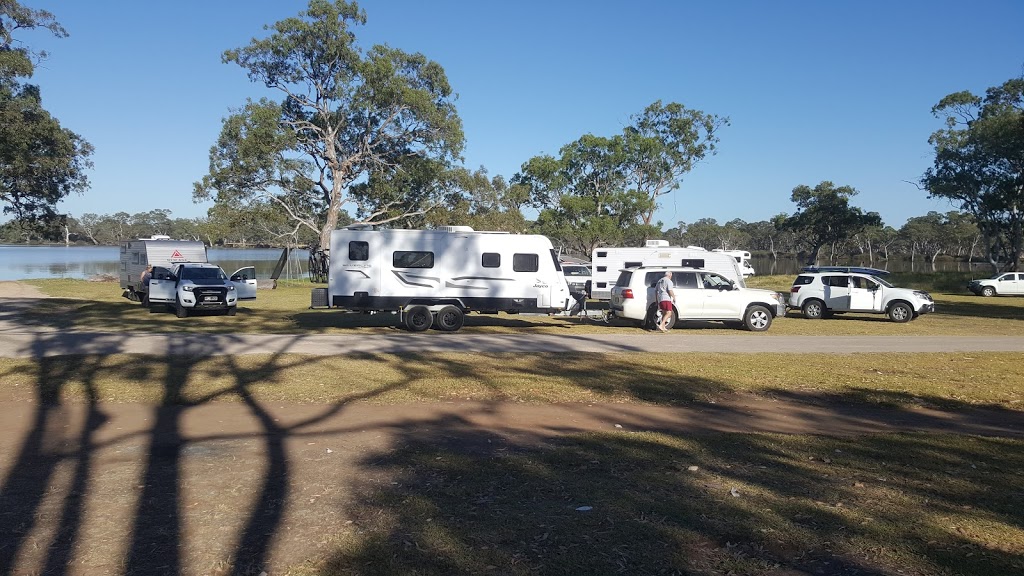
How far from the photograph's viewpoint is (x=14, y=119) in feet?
68.2

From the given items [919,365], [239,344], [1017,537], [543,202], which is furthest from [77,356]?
[543,202]

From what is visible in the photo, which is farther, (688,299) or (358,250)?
(688,299)

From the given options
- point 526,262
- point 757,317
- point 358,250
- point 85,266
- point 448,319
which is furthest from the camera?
point 85,266

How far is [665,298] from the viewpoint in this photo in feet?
60.0

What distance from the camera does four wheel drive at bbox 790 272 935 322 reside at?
22.1 meters

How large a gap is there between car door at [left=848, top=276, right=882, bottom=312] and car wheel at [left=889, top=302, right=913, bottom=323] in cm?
48

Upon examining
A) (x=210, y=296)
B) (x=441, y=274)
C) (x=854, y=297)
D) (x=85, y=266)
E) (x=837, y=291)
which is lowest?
(x=210, y=296)

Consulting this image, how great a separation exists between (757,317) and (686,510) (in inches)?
595

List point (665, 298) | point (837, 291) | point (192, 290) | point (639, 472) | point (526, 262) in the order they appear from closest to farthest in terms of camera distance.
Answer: point (639, 472)
point (526, 262)
point (665, 298)
point (192, 290)
point (837, 291)

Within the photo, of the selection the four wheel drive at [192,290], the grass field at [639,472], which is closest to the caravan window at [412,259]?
the grass field at [639,472]

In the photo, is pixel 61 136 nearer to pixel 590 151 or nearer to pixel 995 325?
pixel 995 325

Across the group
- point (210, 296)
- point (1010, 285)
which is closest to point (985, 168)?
point (1010, 285)

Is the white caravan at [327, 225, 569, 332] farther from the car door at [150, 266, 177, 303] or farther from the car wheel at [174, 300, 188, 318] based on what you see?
the car door at [150, 266, 177, 303]

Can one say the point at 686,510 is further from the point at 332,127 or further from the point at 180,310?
the point at 332,127
